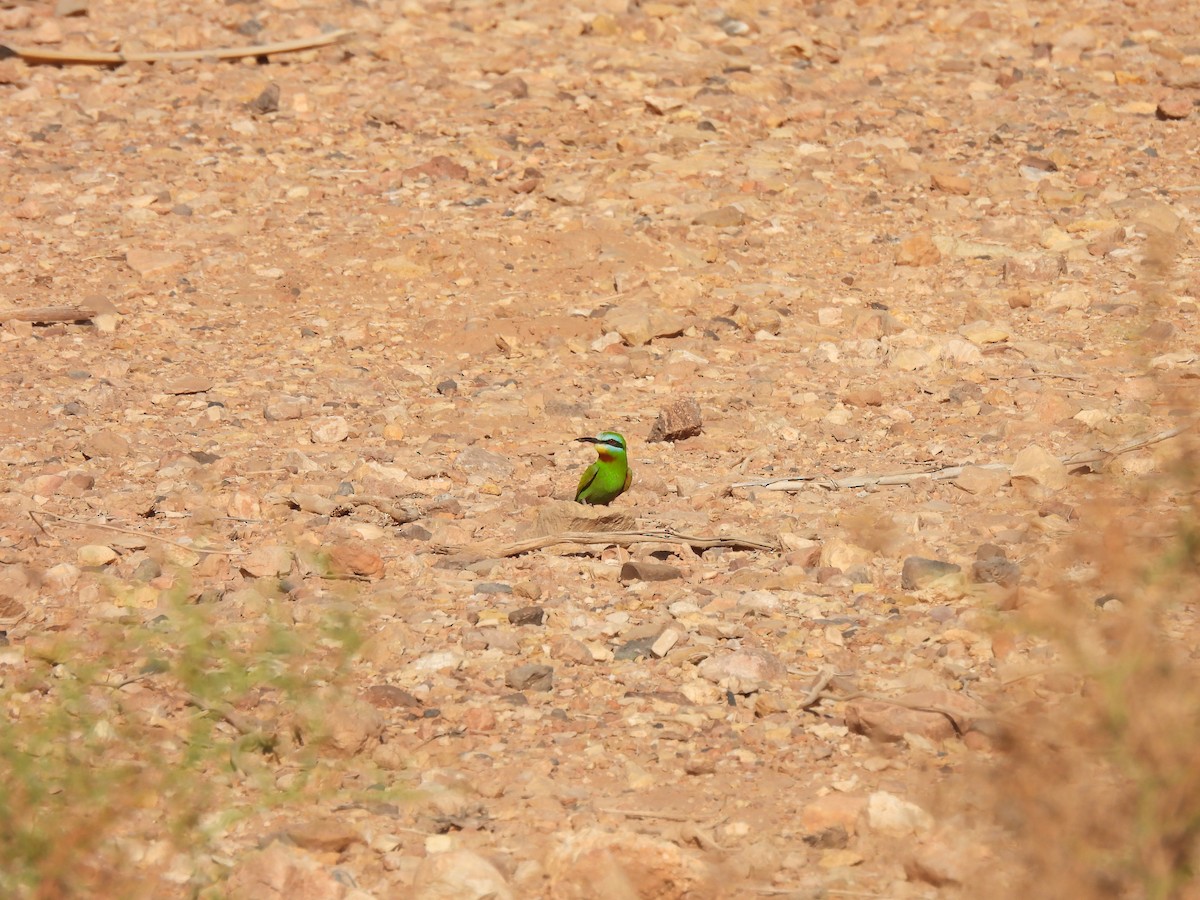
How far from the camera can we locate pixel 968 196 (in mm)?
6953

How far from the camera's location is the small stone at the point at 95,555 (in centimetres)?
414

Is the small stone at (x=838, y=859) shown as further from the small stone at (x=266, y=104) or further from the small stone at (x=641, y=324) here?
the small stone at (x=266, y=104)

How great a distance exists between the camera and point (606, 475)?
185 inches

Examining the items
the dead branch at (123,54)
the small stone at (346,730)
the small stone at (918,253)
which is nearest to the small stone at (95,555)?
the small stone at (346,730)

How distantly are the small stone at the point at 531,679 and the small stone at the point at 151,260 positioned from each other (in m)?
3.70

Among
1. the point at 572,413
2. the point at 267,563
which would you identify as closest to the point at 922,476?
the point at 572,413

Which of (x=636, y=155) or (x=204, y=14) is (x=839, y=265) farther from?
(x=204, y=14)

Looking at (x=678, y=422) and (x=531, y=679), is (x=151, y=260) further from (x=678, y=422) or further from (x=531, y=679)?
(x=531, y=679)

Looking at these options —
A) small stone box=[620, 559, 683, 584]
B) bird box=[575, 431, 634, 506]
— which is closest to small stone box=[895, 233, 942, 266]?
bird box=[575, 431, 634, 506]

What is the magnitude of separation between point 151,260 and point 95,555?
266 centimetres

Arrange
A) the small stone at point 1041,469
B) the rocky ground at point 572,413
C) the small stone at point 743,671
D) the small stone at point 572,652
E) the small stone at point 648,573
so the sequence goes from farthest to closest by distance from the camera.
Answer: the small stone at point 1041,469 < the small stone at point 648,573 < the small stone at point 572,652 < the small stone at point 743,671 < the rocky ground at point 572,413

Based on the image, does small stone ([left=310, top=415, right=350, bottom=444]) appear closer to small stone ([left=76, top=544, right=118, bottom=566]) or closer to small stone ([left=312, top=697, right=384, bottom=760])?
small stone ([left=76, top=544, right=118, bottom=566])

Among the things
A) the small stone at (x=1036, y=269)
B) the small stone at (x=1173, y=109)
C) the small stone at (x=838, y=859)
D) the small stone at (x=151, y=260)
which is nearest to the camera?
the small stone at (x=838, y=859)

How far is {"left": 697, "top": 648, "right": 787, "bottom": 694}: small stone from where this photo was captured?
3.49 m
